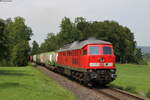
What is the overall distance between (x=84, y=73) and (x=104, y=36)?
9367 centimetres

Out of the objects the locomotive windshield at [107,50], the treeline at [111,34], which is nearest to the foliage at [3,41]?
the locomotive windshield at [107,50]

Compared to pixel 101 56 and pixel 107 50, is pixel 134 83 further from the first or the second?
pixel 101 56

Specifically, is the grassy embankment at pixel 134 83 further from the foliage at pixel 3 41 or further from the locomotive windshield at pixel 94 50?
the foliage at pixel 3 41

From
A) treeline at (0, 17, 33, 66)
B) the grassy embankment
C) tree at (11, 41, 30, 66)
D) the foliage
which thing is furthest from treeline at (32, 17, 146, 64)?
the grassy embankment

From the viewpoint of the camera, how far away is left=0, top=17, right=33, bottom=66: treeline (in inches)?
1750

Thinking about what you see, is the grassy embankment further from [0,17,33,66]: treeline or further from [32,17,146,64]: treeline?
[32,17,146,64]: treeline

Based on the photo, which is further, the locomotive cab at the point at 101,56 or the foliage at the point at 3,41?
the foliage at the point at 3,41

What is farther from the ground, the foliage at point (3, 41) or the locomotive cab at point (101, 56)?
the foliage at point (3, 41)

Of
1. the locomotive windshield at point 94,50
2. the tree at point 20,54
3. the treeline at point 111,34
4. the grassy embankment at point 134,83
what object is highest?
the treeline at point 111,34

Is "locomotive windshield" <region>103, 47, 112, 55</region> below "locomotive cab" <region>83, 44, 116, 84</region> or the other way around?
the other way around

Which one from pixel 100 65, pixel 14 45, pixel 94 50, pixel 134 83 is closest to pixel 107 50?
pixel 94 50

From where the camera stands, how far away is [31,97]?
1614 centimetres

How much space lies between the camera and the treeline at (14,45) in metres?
44.5

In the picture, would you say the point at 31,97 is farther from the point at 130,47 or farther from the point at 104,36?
the point at 130,47
